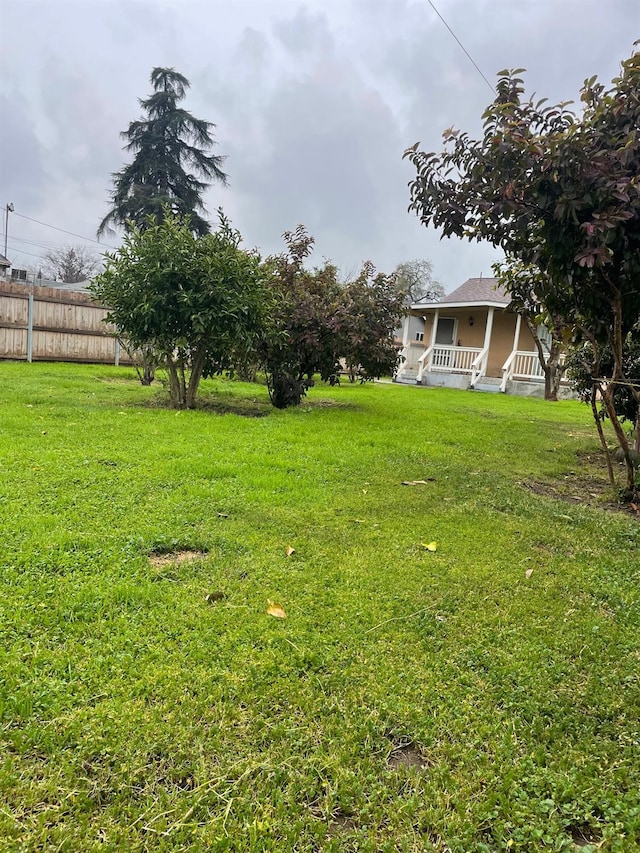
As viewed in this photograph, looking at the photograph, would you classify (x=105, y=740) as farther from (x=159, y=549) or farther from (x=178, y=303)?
(x=178, y=303)

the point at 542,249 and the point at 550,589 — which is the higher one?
the point at 542,249

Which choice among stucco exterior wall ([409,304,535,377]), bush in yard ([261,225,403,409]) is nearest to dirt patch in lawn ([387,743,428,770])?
bush in yard ([261,225,403,409])

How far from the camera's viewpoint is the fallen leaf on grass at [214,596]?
6.98 feet

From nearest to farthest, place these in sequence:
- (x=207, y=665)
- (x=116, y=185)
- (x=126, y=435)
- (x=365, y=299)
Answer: (x=207, y=665), (x=126, y=435), (x=365, y=299), (x=116, y=185)

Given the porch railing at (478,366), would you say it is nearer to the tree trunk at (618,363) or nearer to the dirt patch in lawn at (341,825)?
the tree trunk at (618,363)

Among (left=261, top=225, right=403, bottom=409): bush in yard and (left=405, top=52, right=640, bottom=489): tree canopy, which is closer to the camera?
(left=405, top=52, right=640, bottom=489): tree canopy

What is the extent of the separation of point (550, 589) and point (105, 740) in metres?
2.01

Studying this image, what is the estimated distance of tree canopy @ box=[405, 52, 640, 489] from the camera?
294cm

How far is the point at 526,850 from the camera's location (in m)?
1.21

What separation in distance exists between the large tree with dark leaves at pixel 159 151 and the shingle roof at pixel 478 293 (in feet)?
41.2

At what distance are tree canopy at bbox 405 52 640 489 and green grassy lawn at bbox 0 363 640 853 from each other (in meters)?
1.66

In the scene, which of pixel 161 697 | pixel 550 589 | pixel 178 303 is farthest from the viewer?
pixel 178 303

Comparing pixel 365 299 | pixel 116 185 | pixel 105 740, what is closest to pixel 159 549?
pixel 105 740

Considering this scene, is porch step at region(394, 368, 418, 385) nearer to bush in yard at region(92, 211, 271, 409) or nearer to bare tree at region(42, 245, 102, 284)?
bush in yard at region(92, 211, 271, 409)
